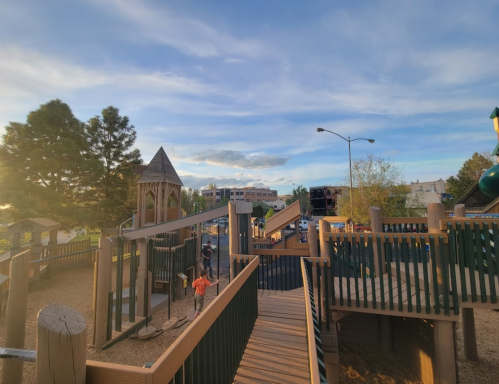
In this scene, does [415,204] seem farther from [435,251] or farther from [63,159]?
[63,159]

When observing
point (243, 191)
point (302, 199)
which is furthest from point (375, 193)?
point (243, 191)

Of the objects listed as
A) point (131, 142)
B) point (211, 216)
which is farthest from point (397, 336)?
point (131, 142)

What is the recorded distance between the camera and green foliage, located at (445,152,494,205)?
34.0m

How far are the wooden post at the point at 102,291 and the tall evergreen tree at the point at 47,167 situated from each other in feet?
34.3

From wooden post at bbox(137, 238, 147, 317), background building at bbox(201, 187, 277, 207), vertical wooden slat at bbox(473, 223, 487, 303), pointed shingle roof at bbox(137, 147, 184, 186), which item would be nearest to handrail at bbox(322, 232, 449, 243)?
vertical wooden slat at bbox(473, 223, 487, 303)

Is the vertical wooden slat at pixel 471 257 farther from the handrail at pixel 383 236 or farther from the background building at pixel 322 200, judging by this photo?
the background building at pixel 322 200

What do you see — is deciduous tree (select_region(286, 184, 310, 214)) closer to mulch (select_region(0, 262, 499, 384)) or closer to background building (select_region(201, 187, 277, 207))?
background building (select_region(201, 187, 277, 207))

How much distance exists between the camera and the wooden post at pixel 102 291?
583 cm

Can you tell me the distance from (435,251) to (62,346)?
5.26 m

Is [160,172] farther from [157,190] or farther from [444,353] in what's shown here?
[444,353]

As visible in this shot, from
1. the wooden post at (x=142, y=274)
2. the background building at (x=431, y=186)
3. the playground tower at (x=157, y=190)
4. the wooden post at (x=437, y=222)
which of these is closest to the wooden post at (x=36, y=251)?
the playground tower at (x=157, y=190)

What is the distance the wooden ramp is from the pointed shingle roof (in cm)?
1094

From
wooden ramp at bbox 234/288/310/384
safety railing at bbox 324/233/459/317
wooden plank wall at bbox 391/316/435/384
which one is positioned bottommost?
wooden plank wall at bbox 391/316/435/384

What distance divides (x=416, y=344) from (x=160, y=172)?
13.5 meters
